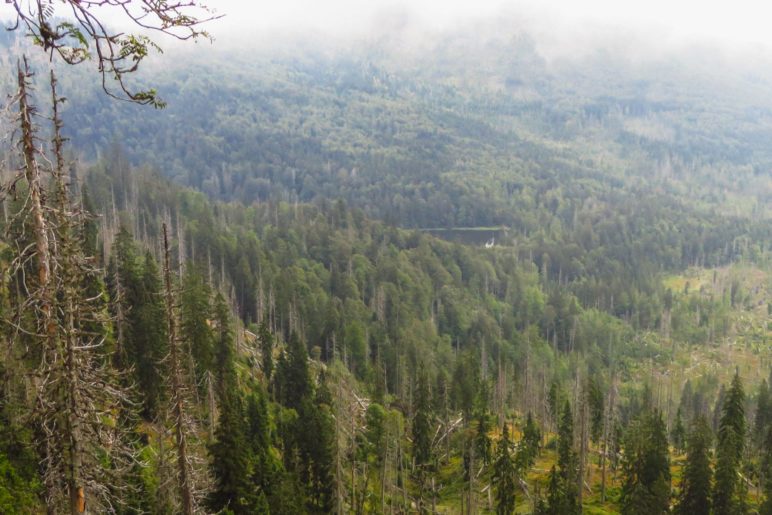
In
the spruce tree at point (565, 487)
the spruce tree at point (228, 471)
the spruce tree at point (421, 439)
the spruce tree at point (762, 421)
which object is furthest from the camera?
the spruce tree at point (762, 421)

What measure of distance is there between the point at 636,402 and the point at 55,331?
12176 cm

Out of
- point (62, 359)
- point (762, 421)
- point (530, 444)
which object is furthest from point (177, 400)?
point (762, 421)

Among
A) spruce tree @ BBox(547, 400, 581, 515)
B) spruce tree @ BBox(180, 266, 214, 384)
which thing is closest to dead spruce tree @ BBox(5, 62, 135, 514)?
spruce tree @ BBox(180, 266, 214, 384)

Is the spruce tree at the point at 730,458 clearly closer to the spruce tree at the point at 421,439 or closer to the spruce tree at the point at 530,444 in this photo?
the spruce tree at the point at 530,444

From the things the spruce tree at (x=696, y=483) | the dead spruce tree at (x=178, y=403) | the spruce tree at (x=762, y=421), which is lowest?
the spruce tree at (x=762, y=421)

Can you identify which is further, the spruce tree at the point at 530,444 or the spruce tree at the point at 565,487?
the spruce tree at the point at 530,444

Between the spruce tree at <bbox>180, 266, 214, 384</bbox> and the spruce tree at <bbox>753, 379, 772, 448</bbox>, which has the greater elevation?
the spruce tree at <bbox>180, 266, 214, 384</bbox>

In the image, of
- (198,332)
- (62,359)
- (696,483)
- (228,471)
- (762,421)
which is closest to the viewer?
(62,359)

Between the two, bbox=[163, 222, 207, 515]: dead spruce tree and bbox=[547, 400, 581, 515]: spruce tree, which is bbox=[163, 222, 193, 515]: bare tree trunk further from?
bbox=[547, 400, 581, 515]: spruce tree

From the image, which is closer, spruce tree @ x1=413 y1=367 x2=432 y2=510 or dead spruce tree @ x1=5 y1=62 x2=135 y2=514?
dead spruce tree @ x1=5 y1=62 x2=135 y2=514

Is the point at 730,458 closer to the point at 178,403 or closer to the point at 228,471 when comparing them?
the point at 228,471

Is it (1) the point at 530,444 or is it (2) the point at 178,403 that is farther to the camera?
(1) the point at 530,444

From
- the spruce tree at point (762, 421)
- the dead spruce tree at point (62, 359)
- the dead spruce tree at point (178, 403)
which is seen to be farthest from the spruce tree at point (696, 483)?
the dead spruce tree at point (62, 359)

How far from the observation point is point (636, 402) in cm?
11906
